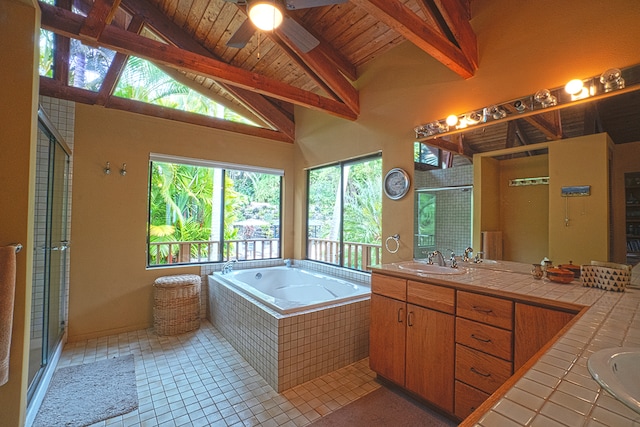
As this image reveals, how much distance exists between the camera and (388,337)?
2088 mm

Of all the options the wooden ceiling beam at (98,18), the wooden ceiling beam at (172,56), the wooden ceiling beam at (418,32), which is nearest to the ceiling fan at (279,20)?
the wooden ceiling beam at (418,32)

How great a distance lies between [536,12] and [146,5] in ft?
12.1

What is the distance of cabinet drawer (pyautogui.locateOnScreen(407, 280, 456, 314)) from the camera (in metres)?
1.74

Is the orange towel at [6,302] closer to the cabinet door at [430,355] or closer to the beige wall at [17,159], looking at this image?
the beige wall at [17,159]

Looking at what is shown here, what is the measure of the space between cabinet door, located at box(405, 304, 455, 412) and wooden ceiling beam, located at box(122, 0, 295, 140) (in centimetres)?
328

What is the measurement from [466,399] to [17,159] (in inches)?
108

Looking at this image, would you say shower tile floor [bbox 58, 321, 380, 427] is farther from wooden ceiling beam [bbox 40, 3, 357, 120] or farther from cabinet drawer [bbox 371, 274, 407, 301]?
wooden ceiling beam [bbox 40, 3, 357, 120]

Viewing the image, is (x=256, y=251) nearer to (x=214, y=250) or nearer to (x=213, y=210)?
(x=214, y=250)

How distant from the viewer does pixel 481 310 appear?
1598mm

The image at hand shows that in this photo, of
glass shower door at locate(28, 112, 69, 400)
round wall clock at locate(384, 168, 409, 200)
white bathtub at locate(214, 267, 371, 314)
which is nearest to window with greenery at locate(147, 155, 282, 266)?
white bathtub at locate(214, 267, 371, 314)

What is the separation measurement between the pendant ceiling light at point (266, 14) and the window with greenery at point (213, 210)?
2.52 m

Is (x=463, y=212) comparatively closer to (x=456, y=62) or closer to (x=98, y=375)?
(x=456, y=62)

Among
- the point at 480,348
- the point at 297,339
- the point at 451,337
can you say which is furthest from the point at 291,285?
the point at 480,348

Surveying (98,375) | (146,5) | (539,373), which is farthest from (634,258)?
(146,5)
